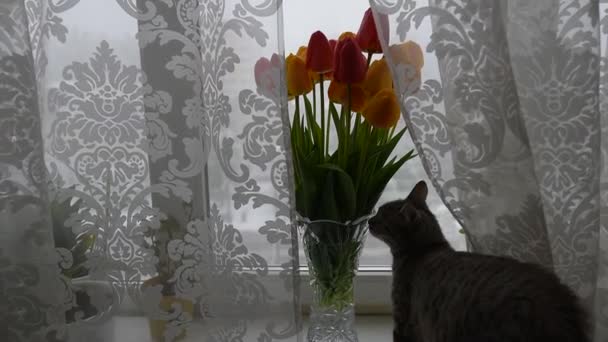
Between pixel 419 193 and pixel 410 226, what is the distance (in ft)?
0.18

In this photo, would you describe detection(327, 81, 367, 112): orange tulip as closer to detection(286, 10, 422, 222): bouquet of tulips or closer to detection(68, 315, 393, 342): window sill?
detection(286, 10, 422, 222): bouquet of tulips

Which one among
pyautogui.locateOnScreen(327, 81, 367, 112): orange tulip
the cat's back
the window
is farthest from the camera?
the window

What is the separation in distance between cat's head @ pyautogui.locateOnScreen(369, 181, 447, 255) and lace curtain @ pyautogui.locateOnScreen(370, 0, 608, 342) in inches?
4.7

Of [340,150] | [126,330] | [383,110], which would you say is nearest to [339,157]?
[340,150]

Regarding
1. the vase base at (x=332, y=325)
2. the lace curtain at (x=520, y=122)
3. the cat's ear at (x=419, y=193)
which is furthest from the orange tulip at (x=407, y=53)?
the vase base at (x=332, y=325)

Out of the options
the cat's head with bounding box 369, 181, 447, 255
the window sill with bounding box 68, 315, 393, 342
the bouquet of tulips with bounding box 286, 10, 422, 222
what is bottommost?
the window sill with bounding box 68, 315, 393, 342

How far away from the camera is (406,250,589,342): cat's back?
0.78 metres

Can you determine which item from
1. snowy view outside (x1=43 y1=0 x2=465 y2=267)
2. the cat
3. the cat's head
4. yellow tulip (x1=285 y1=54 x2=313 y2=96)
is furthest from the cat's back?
yellow tulip (x1=285 y1=54 x2=313 y2=96)

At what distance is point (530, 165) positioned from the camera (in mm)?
910

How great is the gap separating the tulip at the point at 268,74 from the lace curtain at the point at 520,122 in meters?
0.15

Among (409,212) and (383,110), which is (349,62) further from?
(409,212)

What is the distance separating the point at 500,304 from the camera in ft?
2.63

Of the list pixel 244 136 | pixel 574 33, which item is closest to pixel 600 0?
pixel 574 33

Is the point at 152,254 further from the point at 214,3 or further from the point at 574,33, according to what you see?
the point at 574,33
